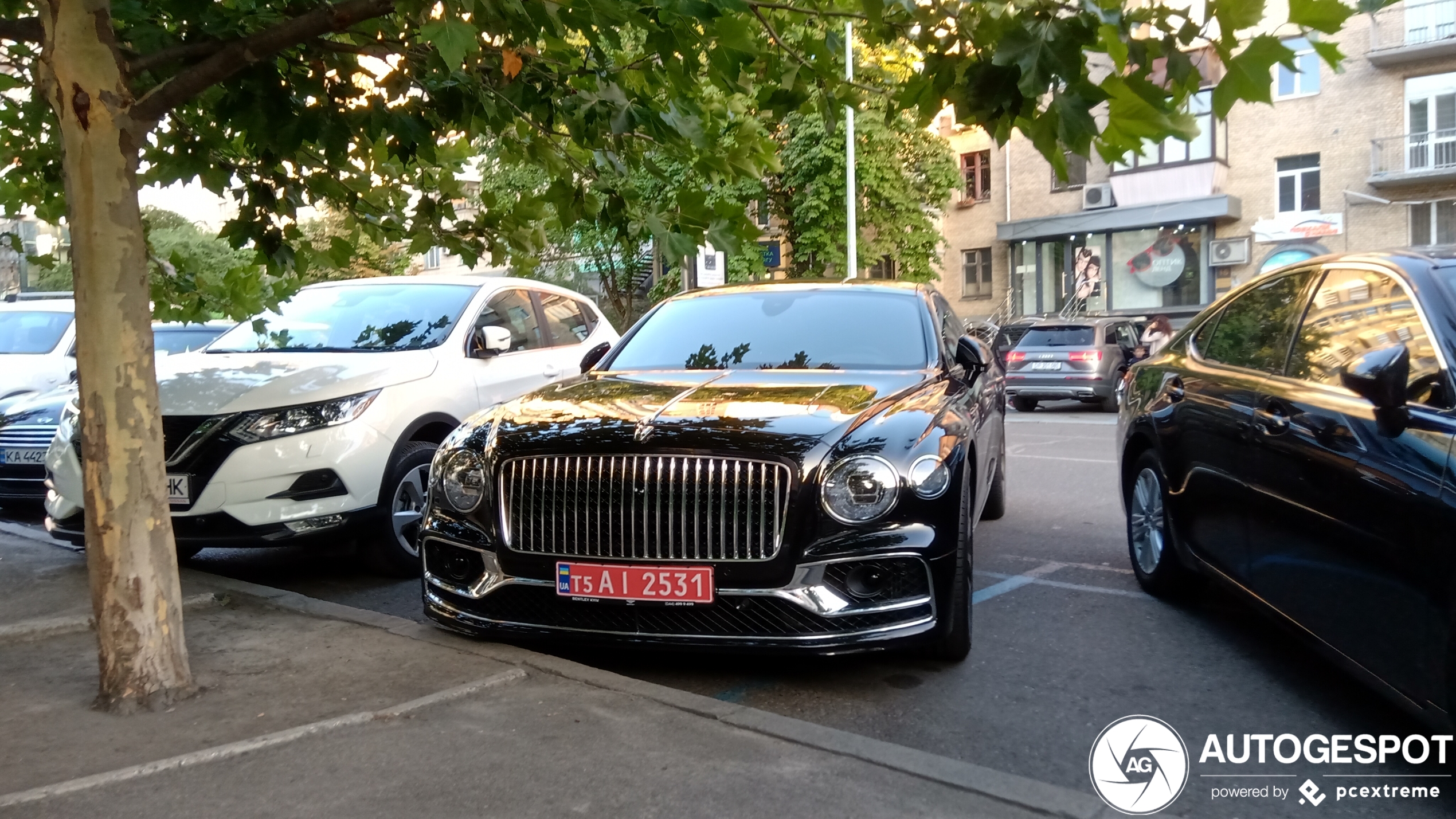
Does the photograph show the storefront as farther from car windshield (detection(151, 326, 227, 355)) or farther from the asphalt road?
the asphalt road

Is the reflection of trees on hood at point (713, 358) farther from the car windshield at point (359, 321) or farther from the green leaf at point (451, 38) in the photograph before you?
the green leaf at point (451, 38)

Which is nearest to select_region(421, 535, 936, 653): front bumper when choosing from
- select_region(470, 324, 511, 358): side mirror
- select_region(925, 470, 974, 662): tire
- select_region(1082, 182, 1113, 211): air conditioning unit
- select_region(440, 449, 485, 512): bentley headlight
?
select_region(925, 470, 974, 662): tire

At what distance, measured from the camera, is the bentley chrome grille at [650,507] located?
161 inches

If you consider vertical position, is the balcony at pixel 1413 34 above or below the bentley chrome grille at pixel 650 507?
above

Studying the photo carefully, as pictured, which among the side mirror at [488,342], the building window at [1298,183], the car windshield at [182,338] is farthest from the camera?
the building window at [1298,183]

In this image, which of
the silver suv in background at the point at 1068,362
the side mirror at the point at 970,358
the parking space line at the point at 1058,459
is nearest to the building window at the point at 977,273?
the silver suv in background at the point at 1068,362

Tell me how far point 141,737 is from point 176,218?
54.4 m

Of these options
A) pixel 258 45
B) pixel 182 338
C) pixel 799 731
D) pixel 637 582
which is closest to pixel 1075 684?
pixel 799 731

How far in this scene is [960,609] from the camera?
438 cm

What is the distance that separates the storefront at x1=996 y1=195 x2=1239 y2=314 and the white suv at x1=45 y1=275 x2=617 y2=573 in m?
27.3

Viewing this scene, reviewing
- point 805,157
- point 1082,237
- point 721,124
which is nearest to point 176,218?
point 805,157

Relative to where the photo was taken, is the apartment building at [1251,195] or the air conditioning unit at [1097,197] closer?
the apartment building at [1251,195]

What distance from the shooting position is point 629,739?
3553 millimetres

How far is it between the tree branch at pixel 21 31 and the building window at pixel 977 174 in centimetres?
3394
